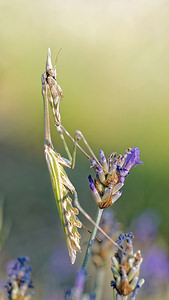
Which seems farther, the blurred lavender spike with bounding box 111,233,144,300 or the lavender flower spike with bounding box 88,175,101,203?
the lavender flower spike with bounding box 88,175,101,203

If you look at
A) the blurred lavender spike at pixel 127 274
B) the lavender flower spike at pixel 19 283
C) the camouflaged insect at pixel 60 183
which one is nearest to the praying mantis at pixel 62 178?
the camouflaged insect at pixel 60 183

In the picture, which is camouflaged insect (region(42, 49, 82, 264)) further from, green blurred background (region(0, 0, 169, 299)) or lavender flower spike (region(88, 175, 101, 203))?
green blurred background (region(0, 0, 169, 299))

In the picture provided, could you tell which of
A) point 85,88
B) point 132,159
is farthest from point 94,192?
point 85,88

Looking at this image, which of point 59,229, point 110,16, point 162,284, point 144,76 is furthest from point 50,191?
point 110,16

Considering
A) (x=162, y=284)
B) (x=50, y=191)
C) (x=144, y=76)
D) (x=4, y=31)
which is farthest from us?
(x=4, y=31)

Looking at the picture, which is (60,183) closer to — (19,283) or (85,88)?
(19,283)

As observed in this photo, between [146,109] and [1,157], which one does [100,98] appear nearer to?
[146,109]

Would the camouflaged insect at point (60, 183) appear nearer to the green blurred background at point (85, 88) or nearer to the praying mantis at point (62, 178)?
the praying mantis at point (62, 178)

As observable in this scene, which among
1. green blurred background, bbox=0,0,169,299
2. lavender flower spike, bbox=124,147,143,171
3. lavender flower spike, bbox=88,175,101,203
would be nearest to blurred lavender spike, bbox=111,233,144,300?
lavender flower spike, bbox=88,175,101,203
